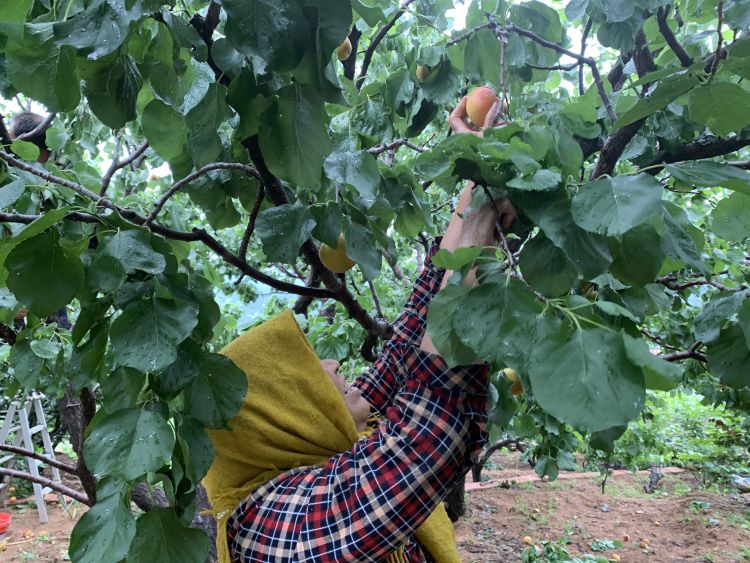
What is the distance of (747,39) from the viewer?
71 centimetres

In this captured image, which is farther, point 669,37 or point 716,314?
point 669,37

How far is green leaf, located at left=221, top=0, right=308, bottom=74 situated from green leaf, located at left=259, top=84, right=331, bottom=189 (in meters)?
0.14

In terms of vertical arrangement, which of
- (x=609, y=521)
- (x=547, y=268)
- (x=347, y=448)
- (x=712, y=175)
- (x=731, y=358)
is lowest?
(x=609, y=521)

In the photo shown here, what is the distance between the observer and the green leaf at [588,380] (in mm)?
539

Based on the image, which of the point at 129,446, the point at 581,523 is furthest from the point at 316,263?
the point at 581,523

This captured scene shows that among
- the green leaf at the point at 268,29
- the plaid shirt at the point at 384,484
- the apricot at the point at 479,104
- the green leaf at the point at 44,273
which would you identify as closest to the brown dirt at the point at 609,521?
the plaid shirt at the point at 384,484

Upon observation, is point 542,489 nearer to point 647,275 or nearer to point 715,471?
point 715,471

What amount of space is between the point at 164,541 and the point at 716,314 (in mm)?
984

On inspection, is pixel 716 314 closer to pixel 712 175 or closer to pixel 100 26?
pixel 712 175

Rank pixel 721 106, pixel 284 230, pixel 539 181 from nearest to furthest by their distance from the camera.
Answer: pixel 539 181
pixel 721 106
pixel 284 230

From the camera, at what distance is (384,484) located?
98 centimetres

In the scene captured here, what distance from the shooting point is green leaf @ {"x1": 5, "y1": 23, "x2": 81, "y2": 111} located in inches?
25.6

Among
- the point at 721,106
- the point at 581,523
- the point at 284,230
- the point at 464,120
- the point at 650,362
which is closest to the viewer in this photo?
the point at 650,362

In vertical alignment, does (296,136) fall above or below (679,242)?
above
